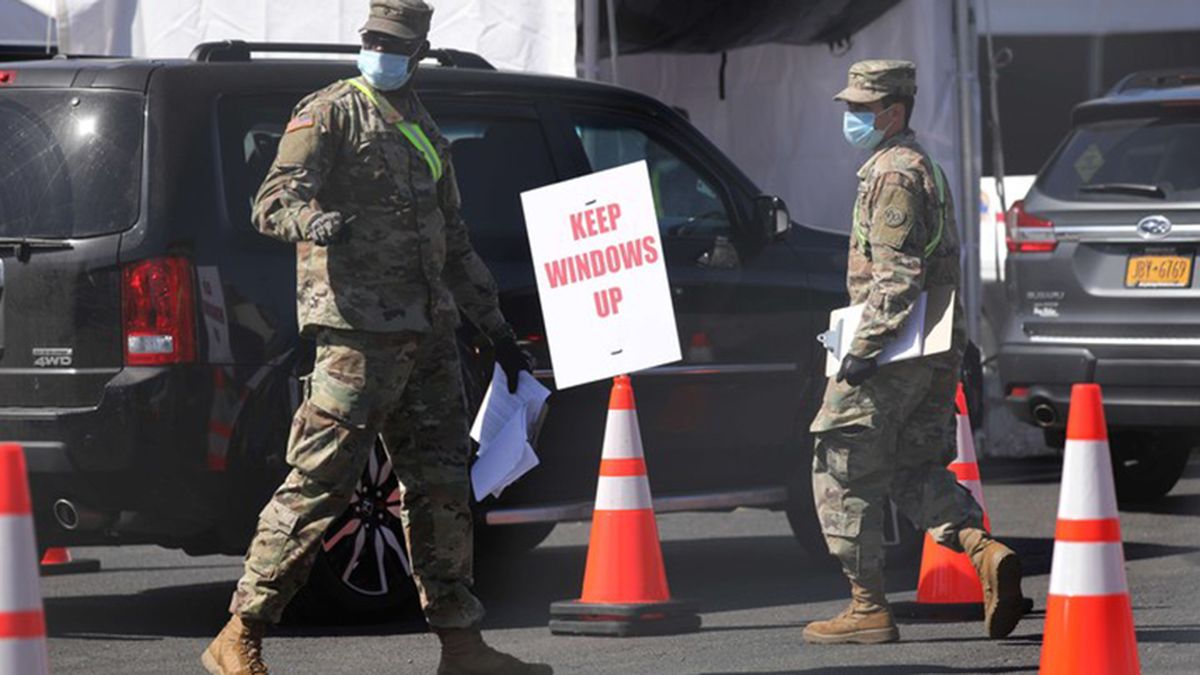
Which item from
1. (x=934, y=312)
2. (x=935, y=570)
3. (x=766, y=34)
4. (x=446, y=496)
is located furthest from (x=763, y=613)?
(x=766, y=34)

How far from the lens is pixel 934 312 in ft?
25.7

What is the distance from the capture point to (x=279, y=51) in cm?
927

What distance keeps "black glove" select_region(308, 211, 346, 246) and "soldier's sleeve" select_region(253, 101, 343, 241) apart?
0.03 meters

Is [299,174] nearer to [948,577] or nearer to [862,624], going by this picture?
[862,624]

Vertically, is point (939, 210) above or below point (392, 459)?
above

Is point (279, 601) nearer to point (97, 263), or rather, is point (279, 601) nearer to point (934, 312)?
point (97, 263)

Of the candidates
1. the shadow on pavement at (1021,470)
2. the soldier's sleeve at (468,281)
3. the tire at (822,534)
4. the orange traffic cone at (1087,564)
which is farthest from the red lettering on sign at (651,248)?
the shadow on pavement at (1021,470)

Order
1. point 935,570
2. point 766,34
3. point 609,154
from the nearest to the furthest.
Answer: point 935,570 → point 609,154 → point 766,34

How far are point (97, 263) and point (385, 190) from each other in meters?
1.41

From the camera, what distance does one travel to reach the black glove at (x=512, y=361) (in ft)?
24.0

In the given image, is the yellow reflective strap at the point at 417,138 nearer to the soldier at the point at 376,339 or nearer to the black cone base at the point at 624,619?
the soldier at the point at 376,339

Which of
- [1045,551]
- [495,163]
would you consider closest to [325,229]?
[495,163]

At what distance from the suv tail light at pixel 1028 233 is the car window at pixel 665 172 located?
2708 millimetres

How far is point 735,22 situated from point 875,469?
5.99 metres
